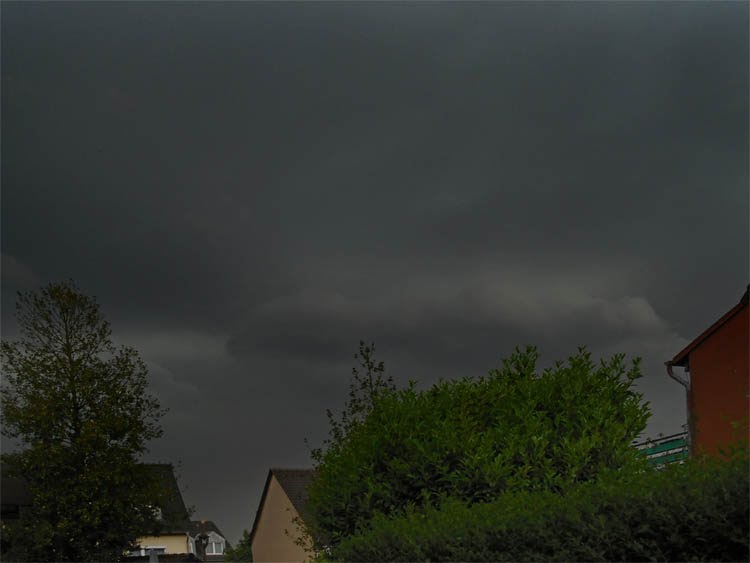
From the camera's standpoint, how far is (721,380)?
57.8 feet

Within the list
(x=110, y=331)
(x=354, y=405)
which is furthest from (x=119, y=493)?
(x=354, y=405)

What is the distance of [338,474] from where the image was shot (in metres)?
12.0

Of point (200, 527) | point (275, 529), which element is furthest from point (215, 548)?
point (275, 529)

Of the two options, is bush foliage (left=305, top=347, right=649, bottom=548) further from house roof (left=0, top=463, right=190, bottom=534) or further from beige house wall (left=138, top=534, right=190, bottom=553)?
beige house wall (left=138, top=534, right=190, bottom=553)

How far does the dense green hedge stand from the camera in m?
6.55

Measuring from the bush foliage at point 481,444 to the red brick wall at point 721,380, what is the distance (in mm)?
5884

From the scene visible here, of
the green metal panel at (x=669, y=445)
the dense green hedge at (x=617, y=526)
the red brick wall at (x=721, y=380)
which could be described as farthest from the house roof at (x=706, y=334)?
the dense green hedge at (x=617, y=526)

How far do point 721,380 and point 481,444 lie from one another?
29.2ft

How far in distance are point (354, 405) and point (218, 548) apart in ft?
158

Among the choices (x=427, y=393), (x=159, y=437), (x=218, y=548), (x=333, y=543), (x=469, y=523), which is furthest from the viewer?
(x=218, y=548)

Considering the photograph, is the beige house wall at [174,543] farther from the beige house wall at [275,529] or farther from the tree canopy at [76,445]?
the tree canopy at [76,445]

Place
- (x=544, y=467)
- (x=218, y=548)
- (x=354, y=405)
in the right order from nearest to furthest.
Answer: (x=544, y=467) → (x=354, y=405) → (x=218, y=548)

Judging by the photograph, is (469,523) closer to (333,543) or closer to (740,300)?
(333,543)

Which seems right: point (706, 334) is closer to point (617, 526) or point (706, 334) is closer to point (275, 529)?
point (617, 526)
